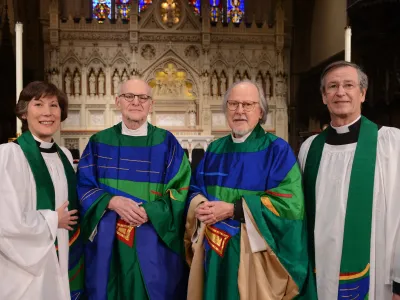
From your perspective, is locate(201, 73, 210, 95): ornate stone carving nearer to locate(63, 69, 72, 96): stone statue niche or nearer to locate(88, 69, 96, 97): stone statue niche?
locate(88, 69, 96, 97): stone statue niche

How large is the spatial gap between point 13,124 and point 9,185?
684 cm

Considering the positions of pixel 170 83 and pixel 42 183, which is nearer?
→ pixel 42 183

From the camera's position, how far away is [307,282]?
92.2 inches

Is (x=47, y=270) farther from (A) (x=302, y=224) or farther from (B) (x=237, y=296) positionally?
→ (A) (x=302, y=224)

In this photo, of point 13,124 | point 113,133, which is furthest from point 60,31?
point 113,133

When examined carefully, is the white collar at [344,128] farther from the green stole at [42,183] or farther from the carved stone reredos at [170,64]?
the carved stone reredos at [170,64]

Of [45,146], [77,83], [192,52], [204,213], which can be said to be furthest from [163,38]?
[204,213]

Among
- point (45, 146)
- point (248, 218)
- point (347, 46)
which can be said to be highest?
point (347, 46)

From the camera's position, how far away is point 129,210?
2.46 meters

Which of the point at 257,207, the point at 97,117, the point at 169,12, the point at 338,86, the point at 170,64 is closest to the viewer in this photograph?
the point at 257,207

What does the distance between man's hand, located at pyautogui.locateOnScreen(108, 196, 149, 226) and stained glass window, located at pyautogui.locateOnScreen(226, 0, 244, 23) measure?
10.5 m

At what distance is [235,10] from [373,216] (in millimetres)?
10808

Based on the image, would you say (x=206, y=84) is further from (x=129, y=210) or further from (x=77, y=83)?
(x=129, y=210)

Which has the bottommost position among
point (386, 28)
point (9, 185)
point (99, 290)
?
point (99, 290)
